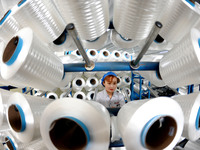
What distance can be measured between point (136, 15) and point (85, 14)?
17 centimetres

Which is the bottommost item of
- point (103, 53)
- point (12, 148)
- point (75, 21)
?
point (12, 148)

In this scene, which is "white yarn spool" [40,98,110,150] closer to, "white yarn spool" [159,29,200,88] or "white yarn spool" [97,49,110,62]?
"white yarn spool" [159,29,200,88]

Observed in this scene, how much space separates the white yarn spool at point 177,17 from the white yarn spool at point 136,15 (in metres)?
0.06

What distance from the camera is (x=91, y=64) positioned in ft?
2.09

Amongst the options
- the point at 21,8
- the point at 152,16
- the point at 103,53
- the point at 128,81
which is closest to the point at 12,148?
the point at 21,8

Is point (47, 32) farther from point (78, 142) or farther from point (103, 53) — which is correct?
point (103, 53)

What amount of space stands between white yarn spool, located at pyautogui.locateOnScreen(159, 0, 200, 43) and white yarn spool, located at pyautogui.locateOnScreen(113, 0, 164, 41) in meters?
0.06

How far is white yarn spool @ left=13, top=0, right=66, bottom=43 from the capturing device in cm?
43

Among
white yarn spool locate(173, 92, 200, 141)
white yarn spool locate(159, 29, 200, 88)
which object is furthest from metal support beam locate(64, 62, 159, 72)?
white yarn spool locate(173, 92, 200, 141)

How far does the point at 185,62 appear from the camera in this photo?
1.35ft

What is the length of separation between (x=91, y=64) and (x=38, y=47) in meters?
0.29

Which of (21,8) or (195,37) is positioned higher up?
(21,8)

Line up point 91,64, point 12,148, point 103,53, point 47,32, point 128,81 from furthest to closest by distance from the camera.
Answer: point 128,81 → point 103,53 → point 12,148 → point 91,64 → point 47,32

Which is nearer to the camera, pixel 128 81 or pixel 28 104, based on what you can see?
pixel 28 104
